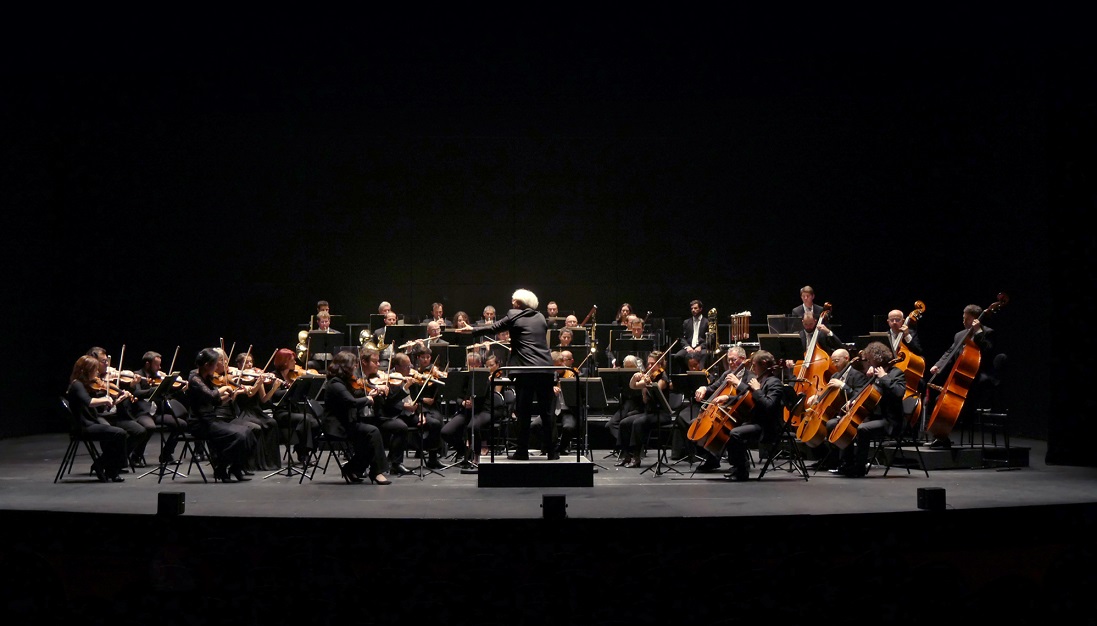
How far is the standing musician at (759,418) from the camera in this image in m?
8.65

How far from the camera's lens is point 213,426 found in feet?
28.4

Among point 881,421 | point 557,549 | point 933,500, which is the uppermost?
point 881,421

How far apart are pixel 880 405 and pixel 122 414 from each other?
683 cm

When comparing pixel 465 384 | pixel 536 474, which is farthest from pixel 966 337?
pixel 465 384

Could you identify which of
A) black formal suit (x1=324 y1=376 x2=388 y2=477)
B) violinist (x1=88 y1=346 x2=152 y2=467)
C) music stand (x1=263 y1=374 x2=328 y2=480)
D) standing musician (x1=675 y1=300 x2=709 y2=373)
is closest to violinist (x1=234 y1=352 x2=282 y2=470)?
A: music stand (x1=263 y1=374 x2=328 y2=480)

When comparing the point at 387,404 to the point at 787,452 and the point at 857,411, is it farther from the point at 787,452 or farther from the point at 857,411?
the point at 787,452

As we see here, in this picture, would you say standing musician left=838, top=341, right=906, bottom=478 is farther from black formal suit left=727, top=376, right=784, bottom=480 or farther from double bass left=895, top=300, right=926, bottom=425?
black formal suit left=727, top=376, right=784, bottom=480

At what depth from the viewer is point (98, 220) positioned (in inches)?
557

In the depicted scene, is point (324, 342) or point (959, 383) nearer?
point (959, 383)

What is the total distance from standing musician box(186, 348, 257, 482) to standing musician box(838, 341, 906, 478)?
5.27 meters

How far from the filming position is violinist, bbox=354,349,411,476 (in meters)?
8.95

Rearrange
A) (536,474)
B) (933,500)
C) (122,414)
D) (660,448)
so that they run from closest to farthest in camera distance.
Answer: (933,500)
(536,474)
(122,414)
(660,448)

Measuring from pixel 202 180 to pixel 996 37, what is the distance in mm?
10646

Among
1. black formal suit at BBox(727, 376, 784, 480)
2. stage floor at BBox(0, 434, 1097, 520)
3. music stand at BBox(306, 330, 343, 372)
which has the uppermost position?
music stand at BBox(306, 330, 343, 372)
